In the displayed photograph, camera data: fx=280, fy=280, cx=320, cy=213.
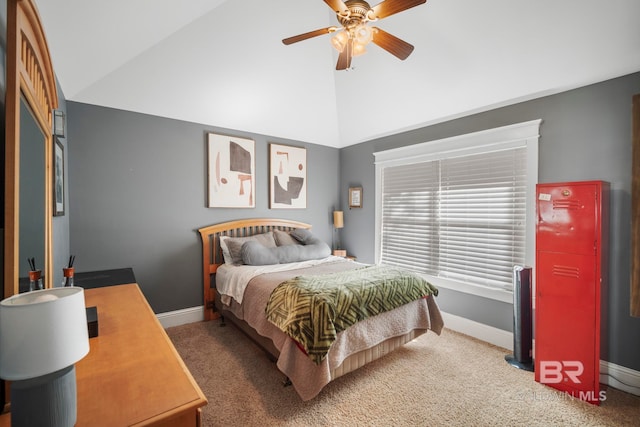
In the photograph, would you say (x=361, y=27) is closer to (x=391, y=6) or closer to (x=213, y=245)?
(x=391, y=6)

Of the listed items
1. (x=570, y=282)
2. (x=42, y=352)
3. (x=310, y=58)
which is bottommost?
(x=570, y=282)

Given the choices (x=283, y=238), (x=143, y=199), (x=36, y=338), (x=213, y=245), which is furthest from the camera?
(x=283, y=238)

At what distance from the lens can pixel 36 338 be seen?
2.06 ft

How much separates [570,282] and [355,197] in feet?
9.69

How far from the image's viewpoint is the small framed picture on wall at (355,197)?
4609 mm

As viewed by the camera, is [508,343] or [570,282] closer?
[570,282]

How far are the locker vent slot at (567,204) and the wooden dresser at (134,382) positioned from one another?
2.75 meters

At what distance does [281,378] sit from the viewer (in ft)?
7.66

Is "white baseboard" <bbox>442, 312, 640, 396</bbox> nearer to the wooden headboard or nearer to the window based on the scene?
the window

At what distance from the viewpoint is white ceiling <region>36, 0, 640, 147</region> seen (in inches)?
82.2

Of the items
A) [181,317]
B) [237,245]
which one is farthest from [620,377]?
[181,317]

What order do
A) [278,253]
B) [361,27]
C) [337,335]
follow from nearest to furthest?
[361,27] → [337,335] → [278,253]

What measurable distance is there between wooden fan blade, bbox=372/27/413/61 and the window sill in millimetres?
2535

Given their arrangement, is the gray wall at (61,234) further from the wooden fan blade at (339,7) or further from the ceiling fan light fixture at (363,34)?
the ceiling fan light fixture at (363,34)
